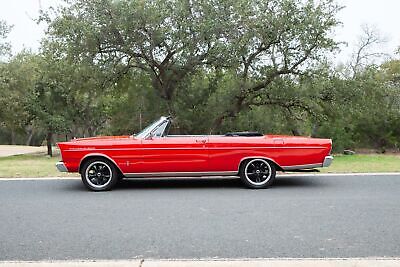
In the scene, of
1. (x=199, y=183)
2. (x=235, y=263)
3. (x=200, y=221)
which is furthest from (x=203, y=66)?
(x=235, y=263)

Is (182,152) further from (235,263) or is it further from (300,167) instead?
(235,263)

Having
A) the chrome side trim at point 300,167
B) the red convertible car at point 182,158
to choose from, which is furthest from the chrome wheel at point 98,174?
the chrome side trim at point 300,167

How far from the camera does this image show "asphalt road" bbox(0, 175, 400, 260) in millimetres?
4539

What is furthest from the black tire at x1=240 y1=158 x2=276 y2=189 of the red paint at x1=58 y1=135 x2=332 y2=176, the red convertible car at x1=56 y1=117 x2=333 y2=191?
the red paint at x1=58 y1=135 x2=332 y2=176

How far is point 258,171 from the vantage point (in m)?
8.39

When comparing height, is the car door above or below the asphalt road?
above

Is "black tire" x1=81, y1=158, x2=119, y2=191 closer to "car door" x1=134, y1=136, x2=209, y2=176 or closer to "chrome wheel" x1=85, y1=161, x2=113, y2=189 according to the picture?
"chrome wheel" x1=85, y1=161, x2=113, y2=189

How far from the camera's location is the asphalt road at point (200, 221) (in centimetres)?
454

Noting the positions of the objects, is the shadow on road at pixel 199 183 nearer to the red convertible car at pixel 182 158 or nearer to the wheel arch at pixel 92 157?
the red convertible car at pixel 182 158

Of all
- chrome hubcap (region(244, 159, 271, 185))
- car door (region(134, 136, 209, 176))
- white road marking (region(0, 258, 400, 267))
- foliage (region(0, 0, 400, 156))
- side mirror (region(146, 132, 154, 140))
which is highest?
foliage (region(0, 0, 400, 156))

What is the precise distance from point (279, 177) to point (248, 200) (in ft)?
9.24

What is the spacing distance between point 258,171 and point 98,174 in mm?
2994

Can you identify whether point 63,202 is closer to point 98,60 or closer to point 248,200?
point 248,200

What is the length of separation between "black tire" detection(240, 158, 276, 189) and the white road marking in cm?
417
